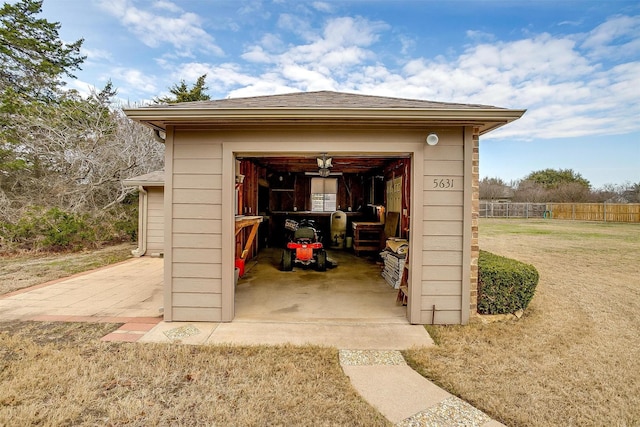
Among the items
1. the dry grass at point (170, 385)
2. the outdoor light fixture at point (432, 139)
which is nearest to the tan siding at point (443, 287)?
the dry grass at point (170, 385)

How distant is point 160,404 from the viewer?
1.97 meters

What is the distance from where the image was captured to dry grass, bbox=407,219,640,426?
6.39ft

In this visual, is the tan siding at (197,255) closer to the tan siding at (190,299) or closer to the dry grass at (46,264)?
the tan siding at (190,299)

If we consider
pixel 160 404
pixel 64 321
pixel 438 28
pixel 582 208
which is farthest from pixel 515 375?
pixel 582 208

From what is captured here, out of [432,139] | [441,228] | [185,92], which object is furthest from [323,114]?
[185,92]

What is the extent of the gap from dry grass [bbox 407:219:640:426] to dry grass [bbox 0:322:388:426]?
0.92 meters

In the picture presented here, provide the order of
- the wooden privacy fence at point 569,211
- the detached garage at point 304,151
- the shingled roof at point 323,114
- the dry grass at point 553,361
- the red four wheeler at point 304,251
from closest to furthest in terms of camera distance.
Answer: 1. the dry grass at point 553,361
2. the shingled roof at point 323,114
3. the detached garage at point 304,151
4. the red four wheeler at point 304,251
5. the wooden privacy fence at point 569,211

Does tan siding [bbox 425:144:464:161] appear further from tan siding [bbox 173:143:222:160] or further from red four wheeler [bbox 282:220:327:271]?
red four wheeler [bbox 282:220:327:271]

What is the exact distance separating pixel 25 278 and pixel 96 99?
10321 millimetres

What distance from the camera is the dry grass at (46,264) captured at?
496cm

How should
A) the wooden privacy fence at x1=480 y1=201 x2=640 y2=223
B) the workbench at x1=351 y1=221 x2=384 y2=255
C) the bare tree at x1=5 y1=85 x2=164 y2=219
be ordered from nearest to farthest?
the workbench at x1=351 y1=221 x2=384 y2=255 → the bare tree at x1=5 y1=85 x2=164 y2=219 → the wooden privacy fence at x1=480 y1=201 x2=640 y2=223

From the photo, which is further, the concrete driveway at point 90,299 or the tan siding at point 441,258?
the concrete driveway at point 90,299

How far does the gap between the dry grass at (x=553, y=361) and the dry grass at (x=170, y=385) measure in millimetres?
918

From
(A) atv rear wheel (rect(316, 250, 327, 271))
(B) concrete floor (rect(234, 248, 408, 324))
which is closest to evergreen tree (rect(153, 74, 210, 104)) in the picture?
(B) concrete floor (rect(234, 248, 408, 324))
